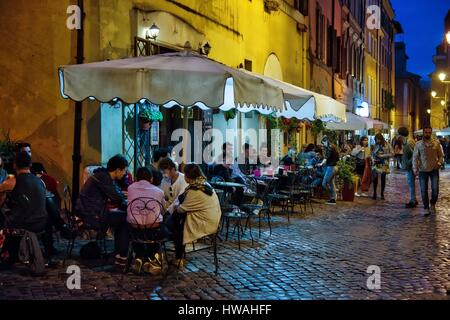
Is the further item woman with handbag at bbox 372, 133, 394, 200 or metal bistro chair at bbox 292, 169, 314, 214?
woman with handbag at bbox 372, 133, 394, 200

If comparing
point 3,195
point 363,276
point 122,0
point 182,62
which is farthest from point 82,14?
point 363,276

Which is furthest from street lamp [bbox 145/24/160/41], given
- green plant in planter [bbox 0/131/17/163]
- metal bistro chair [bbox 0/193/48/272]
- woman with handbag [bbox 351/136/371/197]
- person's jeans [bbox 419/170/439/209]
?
woman with handbag [bbox 351/136/371/197]

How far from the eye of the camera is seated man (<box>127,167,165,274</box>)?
22.1 feet

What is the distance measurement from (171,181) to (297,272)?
7.08 ft

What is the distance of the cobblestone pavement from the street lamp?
15.2 ft

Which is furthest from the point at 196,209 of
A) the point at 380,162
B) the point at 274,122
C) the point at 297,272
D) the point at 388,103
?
the point at 388,103

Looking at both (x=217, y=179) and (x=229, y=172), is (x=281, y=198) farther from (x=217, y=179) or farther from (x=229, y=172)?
(x=217, y=179)

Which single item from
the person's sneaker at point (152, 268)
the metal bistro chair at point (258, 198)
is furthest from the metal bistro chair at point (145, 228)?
the metal bistro chair at point (258, 198)

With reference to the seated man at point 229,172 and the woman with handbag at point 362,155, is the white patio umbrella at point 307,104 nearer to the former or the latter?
the seated man at point 229,172

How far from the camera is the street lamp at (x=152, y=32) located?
39.0ft

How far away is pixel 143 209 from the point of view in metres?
6.74

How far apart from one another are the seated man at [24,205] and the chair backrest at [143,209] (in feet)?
3.56

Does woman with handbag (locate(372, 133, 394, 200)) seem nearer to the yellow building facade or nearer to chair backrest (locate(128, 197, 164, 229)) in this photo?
the yellow building facade
